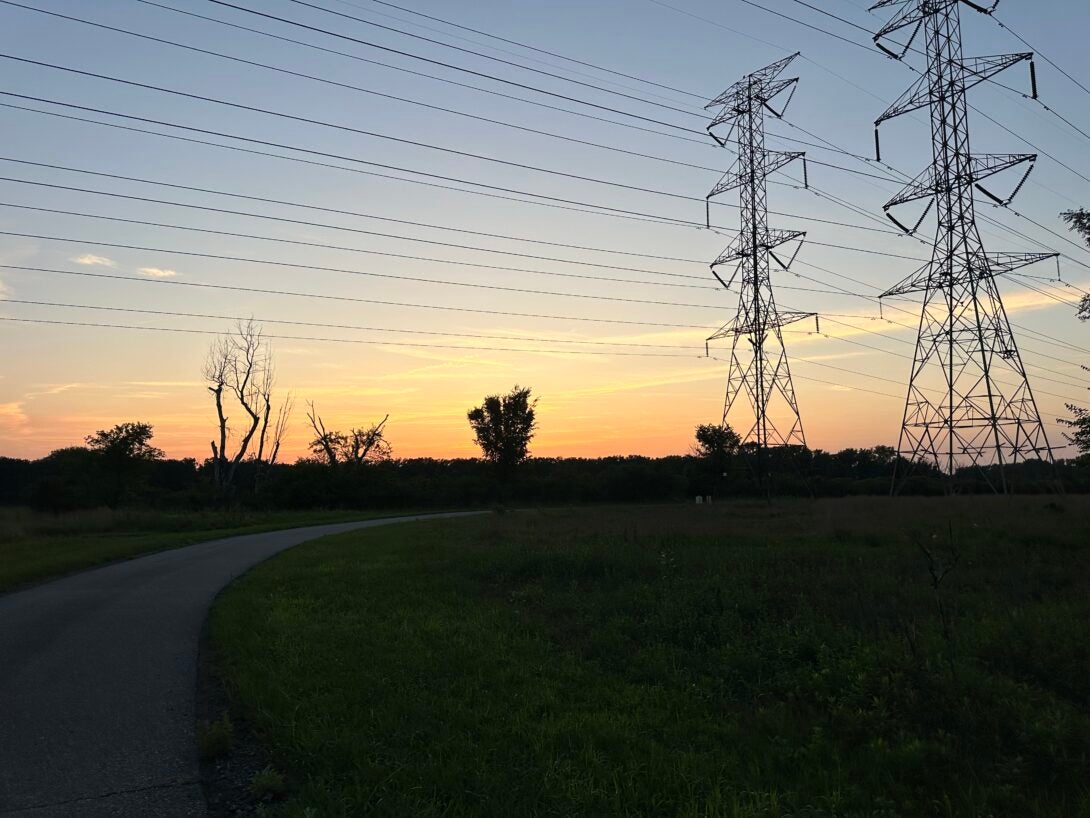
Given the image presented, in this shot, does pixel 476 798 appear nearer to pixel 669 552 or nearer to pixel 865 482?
pixel 669 552

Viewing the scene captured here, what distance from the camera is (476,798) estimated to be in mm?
4582

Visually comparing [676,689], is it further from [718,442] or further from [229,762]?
[718,442]

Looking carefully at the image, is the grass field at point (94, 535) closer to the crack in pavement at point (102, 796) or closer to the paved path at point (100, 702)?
the paved path at point (100, 702)

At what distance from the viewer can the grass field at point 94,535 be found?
1711cm

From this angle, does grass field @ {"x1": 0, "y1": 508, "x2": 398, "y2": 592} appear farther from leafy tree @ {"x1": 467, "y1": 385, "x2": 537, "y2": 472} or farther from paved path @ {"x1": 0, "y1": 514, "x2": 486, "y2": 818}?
leafy tree @ {"x1": 467, "y1": 385, "x2": 537, "y2": 472}

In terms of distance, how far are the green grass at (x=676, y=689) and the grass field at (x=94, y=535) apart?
24.7 feet

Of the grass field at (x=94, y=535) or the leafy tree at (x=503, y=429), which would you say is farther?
the leafy tree at (x=503, y=429)

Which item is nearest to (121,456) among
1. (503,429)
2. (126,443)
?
(126,443)

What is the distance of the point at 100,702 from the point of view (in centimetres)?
662

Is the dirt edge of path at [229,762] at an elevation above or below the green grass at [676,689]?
below

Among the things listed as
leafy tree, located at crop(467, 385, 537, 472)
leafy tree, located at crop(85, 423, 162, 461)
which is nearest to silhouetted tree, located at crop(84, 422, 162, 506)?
leafy tree, located at crop(85, 423, 162, 461)

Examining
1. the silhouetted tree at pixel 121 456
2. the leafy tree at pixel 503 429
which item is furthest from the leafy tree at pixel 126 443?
the leafy tree at pixel 503 429

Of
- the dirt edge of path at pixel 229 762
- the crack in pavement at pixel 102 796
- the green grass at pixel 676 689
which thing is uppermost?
the green grass at pixel 676 689

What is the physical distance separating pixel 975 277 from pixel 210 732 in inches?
1212
